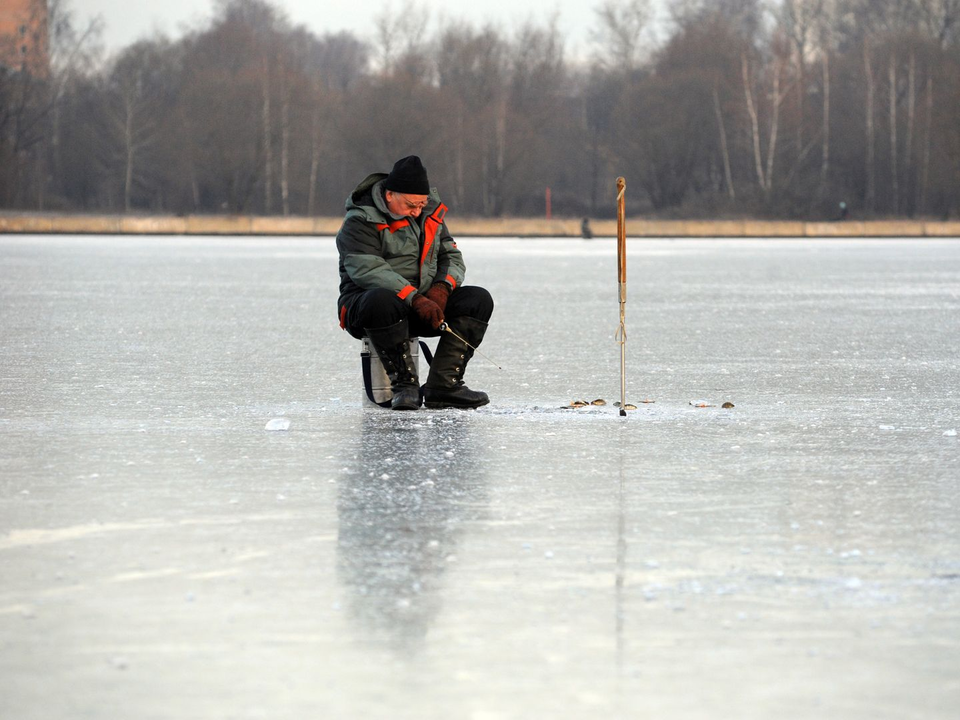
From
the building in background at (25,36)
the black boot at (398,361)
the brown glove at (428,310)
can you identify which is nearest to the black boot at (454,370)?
the black boot at (398,361)

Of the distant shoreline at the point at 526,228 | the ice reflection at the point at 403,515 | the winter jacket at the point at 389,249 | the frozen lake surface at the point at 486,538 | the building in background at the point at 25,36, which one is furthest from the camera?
the building in background at the point at 25,36

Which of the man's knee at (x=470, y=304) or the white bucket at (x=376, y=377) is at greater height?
the man's knee at (x=470, y=304)

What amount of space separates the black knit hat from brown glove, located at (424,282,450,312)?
551 millimetres

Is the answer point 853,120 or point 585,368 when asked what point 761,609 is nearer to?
point 585,368

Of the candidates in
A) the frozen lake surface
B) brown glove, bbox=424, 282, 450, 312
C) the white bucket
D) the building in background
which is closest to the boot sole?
the frozen lake surface

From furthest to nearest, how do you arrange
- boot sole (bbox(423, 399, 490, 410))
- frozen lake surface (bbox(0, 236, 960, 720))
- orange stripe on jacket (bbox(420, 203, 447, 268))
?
boot sole (bbox(423, 399, 490, 410)) → orange stripe on jacket (bbox(420, 203, 447, 268)) → frozen lake surface (bbox(0, 236, 960, 720))

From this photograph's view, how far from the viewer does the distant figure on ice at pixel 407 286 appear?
27.2 feet

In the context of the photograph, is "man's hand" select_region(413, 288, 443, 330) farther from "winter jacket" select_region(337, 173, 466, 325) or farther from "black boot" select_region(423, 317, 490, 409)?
"black boot" select_region(423, 317, 490, 409)

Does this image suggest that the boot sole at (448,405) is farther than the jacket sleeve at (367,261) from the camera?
Yes

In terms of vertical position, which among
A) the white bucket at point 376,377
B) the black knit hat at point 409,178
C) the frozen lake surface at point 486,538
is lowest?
the frozen lake surface at point 486,538

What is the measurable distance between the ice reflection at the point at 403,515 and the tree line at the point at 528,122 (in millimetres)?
Answer: 60959

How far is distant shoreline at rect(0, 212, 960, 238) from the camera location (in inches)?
2051

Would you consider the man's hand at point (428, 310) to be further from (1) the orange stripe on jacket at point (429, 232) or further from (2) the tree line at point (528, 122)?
(2) the tree line at point (528, 122)

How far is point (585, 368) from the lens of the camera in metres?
10.6
